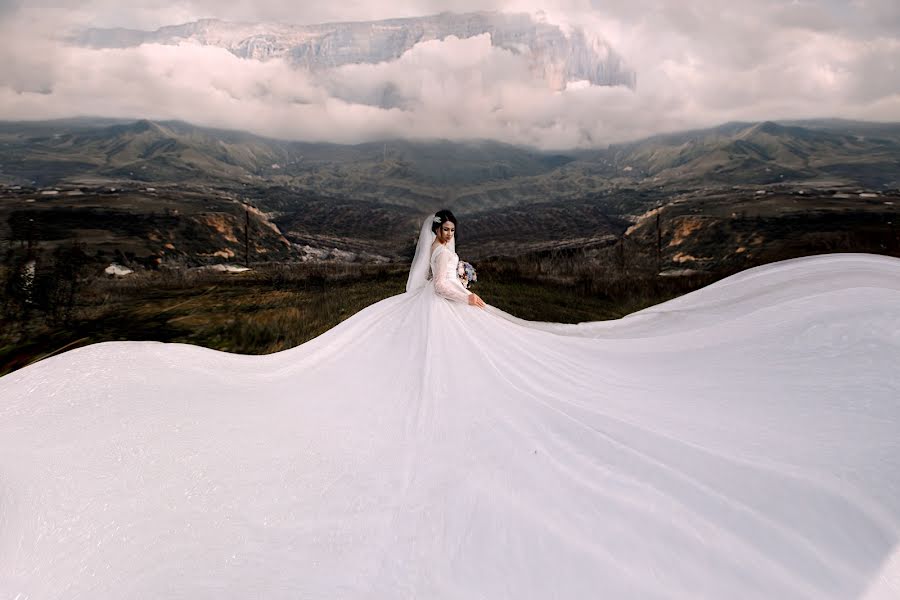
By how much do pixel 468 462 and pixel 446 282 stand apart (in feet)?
7.75

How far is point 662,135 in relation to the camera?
194 feet

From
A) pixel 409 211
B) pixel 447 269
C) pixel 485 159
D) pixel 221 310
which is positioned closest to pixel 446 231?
pixel 447 269

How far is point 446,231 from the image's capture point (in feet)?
18.5

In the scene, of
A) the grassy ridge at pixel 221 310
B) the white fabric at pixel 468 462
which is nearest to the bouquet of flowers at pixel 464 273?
the white fabric at pixel 468 462

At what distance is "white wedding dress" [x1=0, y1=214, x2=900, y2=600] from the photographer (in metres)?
2.66

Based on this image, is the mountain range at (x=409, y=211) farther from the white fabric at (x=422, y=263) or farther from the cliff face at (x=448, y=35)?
the cliff face at (x=448, y=35)

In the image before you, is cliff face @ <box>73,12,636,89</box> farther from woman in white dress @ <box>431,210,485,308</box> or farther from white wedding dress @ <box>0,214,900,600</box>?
white wedding dress @ <box>0,214,900,600</box>

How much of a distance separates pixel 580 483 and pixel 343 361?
2878mm

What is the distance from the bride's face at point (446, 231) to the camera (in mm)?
5577

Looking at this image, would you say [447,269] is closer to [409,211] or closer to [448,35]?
[448,35]

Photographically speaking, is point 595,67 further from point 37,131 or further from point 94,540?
point 94,540

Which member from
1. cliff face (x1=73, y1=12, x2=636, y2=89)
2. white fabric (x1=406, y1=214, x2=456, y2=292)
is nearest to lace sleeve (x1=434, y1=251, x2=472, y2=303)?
white fabric (x1=406, y1=214, x2=456, y2=292)

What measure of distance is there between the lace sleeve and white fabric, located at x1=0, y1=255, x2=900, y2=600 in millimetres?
187

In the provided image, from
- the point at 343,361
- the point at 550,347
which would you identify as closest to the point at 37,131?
the point at 343,361
